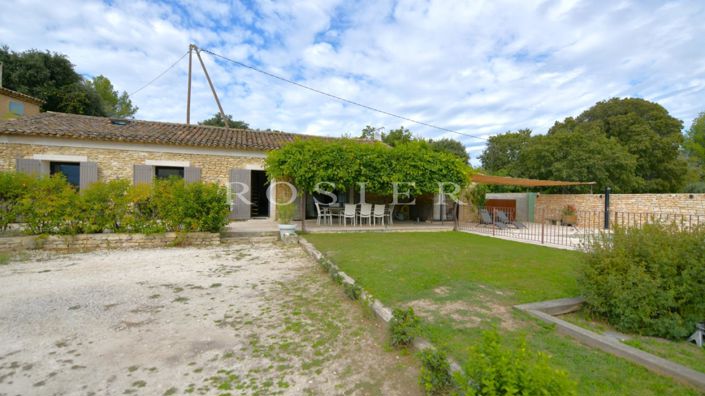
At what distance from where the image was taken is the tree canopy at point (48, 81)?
2122cm

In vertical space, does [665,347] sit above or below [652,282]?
below

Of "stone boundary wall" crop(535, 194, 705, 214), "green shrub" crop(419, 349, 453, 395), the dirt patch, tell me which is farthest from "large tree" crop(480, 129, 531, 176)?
"green shrub" crop(419, 349, 453, 395)

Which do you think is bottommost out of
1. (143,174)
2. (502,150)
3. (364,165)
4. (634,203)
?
(634,203)

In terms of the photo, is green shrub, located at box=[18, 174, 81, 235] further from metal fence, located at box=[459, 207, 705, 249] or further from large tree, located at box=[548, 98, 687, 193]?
large tree, located at box=[548, 98, 687, 193]

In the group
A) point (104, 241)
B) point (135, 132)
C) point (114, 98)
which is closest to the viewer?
point (104, 241)

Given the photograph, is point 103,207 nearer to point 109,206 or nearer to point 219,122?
point 109,206

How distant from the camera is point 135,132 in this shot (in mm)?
12391

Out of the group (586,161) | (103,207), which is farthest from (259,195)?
(586,161)

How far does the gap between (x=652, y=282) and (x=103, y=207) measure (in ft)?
33.3

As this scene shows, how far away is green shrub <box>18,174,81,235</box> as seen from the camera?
23.8 feet

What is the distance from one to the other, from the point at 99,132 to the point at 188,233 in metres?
7.01

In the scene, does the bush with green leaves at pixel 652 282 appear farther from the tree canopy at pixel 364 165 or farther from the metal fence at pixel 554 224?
the tree canopy at pixel 364 165

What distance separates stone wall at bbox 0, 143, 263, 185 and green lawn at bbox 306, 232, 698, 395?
6.24 m

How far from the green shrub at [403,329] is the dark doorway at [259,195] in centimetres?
1196
